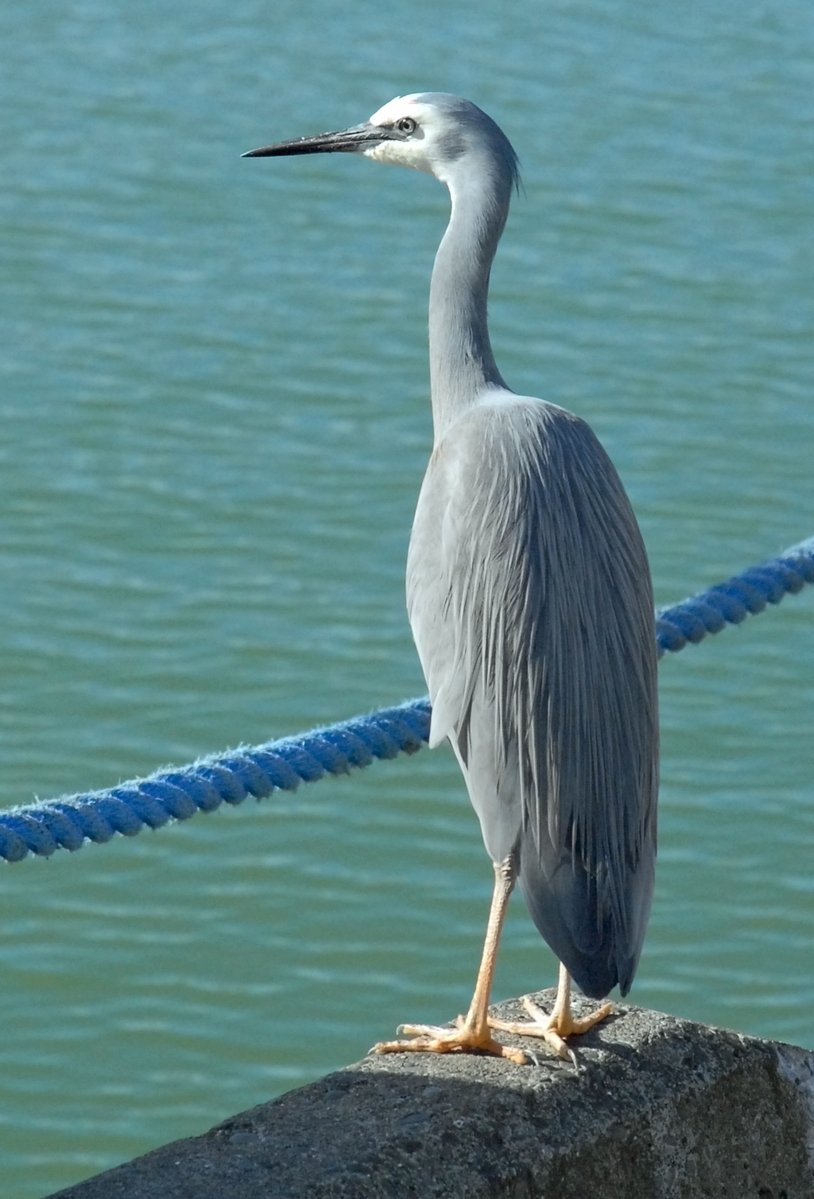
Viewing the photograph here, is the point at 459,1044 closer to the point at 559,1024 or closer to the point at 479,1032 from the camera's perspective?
the point at 479,1032

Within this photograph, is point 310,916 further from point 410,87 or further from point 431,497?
point 410,87

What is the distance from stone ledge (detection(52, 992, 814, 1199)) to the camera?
272 centimetres

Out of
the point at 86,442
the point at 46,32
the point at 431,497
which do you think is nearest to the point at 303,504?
the point at 86,442

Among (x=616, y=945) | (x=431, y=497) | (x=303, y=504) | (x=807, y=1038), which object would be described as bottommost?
(x=807, y=1038)

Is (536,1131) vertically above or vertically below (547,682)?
below

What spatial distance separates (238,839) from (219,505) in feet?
7.02

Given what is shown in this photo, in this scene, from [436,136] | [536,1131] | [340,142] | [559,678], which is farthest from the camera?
[340,142]

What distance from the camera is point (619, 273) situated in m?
9.88

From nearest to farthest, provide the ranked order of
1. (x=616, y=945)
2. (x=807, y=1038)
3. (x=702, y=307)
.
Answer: (x=616, y=945) < (x=807, y=1038) < (x=702, y=307)

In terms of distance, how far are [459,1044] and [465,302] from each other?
1.21m

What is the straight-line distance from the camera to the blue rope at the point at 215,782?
10.3ft

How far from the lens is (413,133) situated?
11.9 ft

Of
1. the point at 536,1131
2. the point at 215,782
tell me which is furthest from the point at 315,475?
the point at 536,1131

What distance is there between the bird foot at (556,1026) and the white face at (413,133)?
143 centimetres
